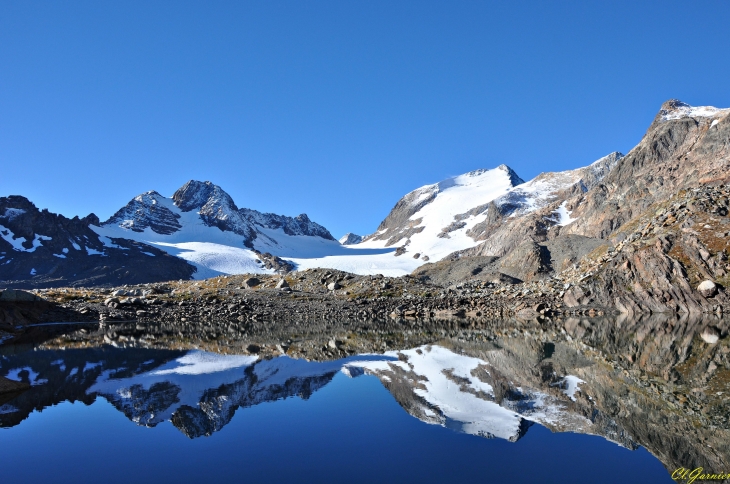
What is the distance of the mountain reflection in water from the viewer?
1199cm

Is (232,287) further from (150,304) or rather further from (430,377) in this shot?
(430,377)

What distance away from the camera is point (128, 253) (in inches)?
7229

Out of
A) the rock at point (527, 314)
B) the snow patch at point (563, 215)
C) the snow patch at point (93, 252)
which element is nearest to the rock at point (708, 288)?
the rock at point (527, 314)

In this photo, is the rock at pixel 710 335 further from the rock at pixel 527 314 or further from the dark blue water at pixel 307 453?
the dark blue water at pixel 307 453

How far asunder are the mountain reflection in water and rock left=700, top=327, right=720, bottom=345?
15cm

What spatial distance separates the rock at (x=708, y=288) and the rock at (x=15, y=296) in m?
69.4

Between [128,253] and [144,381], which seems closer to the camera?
[144,381]

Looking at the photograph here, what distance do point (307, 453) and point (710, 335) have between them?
26334mm

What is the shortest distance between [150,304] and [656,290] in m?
59.6

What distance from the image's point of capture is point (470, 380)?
1775 cm

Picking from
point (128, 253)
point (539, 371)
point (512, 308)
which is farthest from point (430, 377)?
point (128, 253)

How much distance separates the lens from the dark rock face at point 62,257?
490ft

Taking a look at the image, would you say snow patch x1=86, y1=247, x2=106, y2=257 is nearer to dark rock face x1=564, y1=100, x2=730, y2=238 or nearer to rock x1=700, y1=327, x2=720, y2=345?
dark rock face x1=564, y1=100, x2=730, y2=238

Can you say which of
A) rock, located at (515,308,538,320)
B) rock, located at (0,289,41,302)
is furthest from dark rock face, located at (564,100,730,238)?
rock, located at (0,289,41,302)
